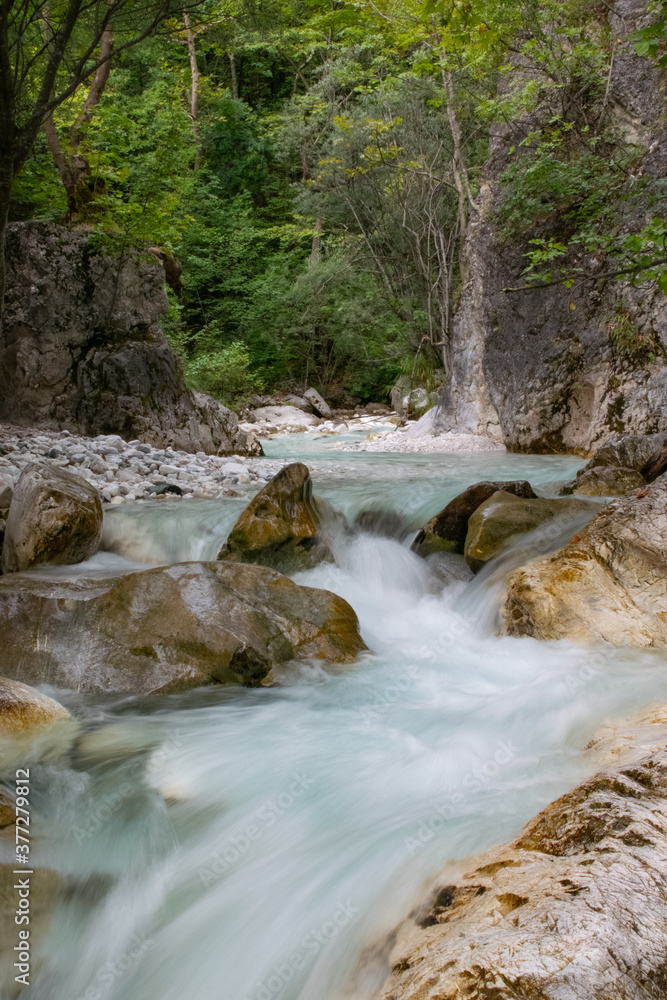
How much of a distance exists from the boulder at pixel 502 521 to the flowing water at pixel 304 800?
362mm

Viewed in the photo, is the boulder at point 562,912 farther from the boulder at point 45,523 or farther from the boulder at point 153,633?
the boulder at point 45,523

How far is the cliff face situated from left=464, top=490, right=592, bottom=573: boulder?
439 cm

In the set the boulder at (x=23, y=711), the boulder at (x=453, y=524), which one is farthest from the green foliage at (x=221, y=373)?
the boulder at (x=23, y=711)

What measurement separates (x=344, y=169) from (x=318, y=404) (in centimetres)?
718

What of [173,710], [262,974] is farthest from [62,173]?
[262,974]

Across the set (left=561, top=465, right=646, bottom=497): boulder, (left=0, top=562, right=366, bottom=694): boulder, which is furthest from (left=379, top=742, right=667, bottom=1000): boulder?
(left=561, top=465, right=646, bottom=497): boulder

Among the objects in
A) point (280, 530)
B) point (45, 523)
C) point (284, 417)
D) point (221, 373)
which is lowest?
point (280, 530)

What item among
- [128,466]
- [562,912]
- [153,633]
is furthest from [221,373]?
[562,912]

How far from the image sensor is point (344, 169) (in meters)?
17.1

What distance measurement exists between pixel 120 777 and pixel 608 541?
330 centimetres

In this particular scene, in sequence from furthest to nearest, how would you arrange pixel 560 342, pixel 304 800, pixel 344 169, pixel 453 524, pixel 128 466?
pixel 344 169 → pixel 560 342 → pixel 128 466 → pixel 453 524 → pixel 304 800

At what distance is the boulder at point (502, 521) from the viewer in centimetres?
543

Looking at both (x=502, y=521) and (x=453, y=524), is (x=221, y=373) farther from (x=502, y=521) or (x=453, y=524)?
(x=502, y=521)

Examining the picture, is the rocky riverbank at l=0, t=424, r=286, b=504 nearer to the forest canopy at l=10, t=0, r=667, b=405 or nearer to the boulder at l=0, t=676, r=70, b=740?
the forest canopy at l=10, t=0, r=667, b=405
